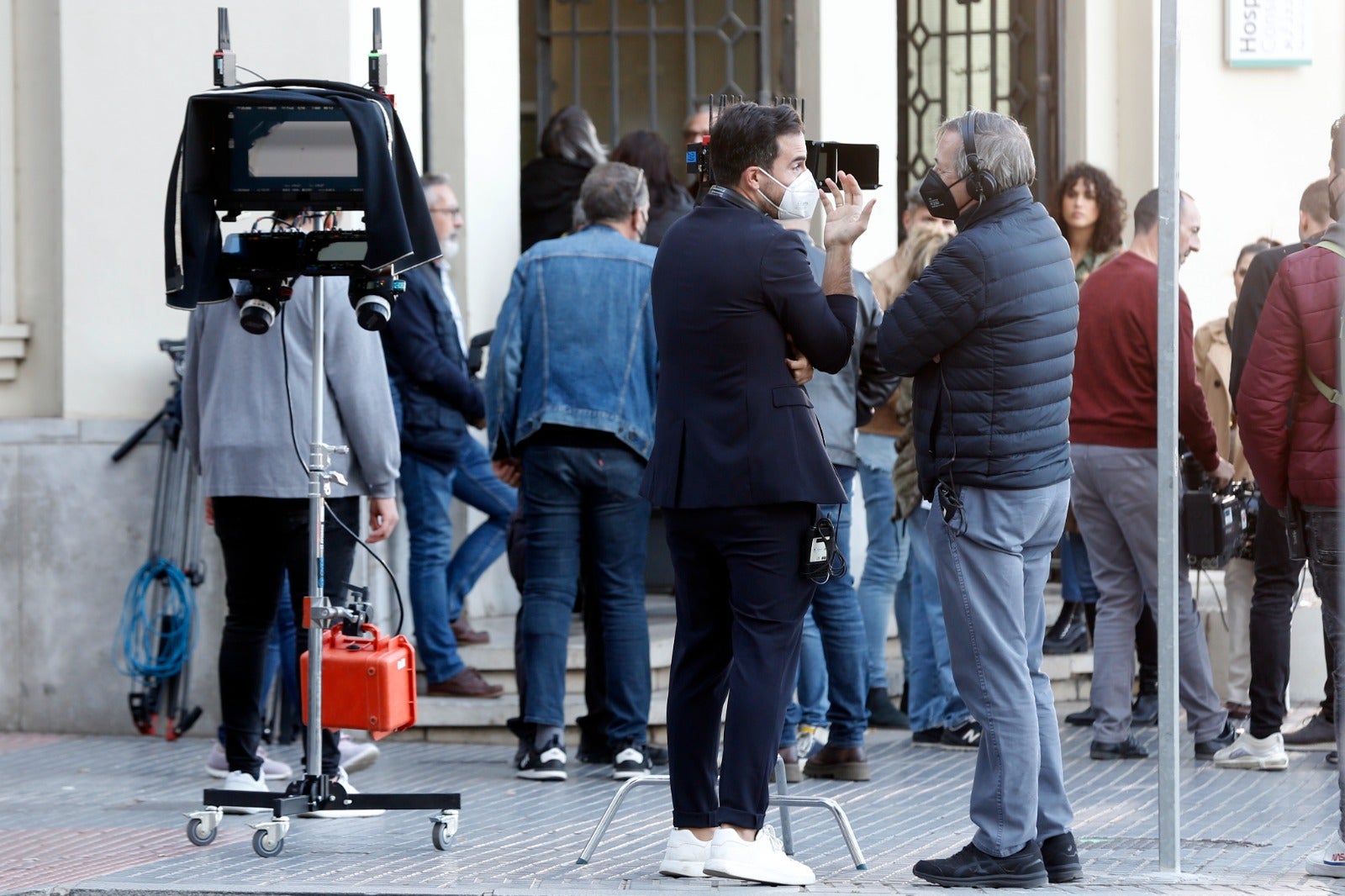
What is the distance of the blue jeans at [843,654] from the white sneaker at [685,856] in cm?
172

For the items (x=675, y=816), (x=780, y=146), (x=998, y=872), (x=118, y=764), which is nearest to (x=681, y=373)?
(x=780, y=146)

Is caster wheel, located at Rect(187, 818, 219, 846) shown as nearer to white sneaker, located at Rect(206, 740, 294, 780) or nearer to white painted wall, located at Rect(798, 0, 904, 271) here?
white sneaker, located at Rect(206, 740, 294, 780)

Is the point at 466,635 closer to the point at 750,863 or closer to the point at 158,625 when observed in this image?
the point at 158,625

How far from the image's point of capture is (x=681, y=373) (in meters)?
5.44

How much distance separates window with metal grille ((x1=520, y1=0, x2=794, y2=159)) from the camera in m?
10.3

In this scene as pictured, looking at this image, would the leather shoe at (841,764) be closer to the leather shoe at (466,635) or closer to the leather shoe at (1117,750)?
the leather shoe at (1117,750)

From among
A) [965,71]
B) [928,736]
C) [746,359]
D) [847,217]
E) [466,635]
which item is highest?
[965,71]

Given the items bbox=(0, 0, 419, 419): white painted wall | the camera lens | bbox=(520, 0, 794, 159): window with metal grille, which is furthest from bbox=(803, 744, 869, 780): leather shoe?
bbox=(520, 0, 794, 159): window with metal grille

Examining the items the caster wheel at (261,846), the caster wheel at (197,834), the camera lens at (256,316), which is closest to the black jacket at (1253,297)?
the camera lens at (256,316)

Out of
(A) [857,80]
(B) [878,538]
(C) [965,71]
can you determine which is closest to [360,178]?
(B) [878,538]

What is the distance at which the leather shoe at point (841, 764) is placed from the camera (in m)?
7.32

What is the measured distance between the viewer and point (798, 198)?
5414 mm

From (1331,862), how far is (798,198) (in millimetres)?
2406

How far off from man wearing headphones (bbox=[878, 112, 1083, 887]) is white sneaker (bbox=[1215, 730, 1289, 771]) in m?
2.31
